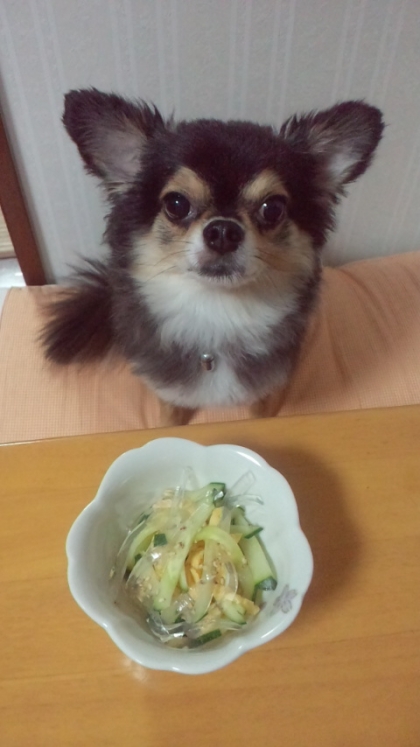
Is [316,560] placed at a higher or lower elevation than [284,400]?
higher

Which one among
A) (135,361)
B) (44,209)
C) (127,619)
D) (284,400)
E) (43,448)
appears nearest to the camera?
(127,619)

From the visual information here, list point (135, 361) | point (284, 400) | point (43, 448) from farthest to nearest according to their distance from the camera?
point (284, 400) < point (135, 361) < point (43, 448)

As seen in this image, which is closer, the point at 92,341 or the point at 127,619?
the point at 127,619

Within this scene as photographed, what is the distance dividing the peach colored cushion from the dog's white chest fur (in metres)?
0.14

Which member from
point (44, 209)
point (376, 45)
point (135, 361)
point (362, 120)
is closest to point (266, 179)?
point (362, 120)

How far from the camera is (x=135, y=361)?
101 cm

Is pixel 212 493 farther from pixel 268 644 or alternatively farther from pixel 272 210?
pixel 272 210

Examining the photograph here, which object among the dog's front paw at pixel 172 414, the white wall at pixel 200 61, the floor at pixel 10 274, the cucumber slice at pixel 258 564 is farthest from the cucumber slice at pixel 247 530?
the floor at pixel 10 274

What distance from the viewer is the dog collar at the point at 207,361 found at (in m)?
0.97

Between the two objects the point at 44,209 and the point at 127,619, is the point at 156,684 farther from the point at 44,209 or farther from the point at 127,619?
the point at 44,209

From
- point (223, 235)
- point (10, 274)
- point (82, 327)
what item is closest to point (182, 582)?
point (223, 235)

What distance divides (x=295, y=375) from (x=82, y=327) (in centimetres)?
48

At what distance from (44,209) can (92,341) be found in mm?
388

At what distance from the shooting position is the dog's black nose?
0.72 m
